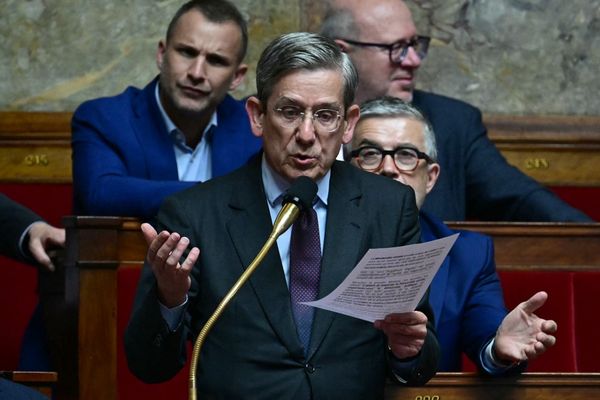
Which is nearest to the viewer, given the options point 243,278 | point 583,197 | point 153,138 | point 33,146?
point 243,278

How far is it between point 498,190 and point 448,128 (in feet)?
0.74

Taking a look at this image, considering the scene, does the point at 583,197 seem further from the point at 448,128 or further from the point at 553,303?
the point at 553,303

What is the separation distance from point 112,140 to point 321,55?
1362 mm

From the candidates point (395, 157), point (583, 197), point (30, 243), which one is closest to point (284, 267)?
point (395, 157)

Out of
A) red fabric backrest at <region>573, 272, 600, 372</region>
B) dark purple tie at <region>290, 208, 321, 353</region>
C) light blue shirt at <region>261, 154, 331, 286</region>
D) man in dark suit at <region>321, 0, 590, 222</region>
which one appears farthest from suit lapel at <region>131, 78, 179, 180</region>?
dark purple tie at <region>290, 208, 321, 353</region>

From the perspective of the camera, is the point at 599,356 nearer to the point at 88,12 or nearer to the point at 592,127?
the point at 592,127

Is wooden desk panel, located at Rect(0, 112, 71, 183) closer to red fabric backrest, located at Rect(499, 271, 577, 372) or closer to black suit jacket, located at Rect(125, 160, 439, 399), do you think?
red fabric backrest, located at Rect(499, 271, 577, 372)

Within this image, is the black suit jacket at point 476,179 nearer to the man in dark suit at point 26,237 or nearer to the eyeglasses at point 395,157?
the eyeglasses at point 395,157

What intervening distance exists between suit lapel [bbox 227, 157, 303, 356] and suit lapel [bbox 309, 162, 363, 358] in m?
0.05

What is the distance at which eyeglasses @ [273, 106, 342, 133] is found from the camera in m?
2.55

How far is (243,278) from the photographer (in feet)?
7.07

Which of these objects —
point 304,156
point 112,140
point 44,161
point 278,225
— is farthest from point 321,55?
point 44,161

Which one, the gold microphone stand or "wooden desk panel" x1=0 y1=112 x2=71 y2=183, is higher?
"wooden desk panel" x1=0 y1=112 x2=71 y2=183

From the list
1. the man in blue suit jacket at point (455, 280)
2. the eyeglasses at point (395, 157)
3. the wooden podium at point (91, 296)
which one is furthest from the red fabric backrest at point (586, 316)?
the eyeglasses at point (395, 157)
